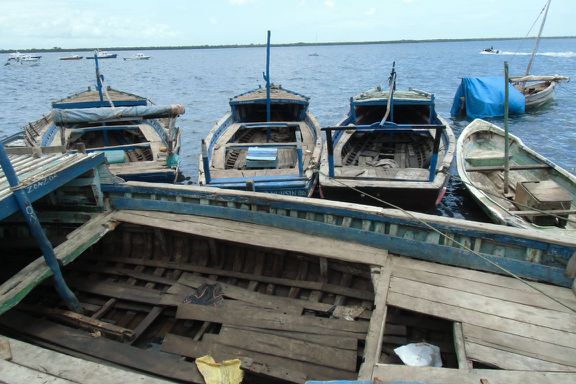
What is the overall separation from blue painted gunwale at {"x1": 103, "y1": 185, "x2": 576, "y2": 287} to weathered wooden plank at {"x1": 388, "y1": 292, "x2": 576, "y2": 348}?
0.82m

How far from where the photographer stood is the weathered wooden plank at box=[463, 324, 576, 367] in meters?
3.48

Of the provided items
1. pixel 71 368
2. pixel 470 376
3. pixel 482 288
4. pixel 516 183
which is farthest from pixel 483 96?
pixel 71 368

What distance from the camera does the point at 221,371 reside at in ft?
13.4

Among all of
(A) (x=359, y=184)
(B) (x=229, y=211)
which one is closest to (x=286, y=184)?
(A) (x=359, y=184)

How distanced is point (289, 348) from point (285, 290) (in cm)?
119

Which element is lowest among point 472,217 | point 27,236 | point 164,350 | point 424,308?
point 472,217

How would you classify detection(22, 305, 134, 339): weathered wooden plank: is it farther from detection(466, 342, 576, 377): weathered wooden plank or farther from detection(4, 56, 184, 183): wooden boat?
detection(466, 342, 576, 377): weathered wooden plank

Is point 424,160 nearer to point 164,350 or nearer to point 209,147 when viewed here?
point 209,147

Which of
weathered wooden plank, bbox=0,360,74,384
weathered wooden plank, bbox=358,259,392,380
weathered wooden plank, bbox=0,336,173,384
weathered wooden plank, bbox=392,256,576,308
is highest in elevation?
weathered wooden plank, bbox=392,256,576,308

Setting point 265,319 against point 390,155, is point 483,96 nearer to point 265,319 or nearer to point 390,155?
point 390,155

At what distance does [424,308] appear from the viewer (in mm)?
4121

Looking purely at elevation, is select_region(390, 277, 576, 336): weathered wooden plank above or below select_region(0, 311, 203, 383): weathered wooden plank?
above

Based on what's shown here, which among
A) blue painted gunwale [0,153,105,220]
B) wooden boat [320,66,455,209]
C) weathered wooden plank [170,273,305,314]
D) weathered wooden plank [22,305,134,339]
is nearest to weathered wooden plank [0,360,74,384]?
weathered wooden plank [22,305,134,339]

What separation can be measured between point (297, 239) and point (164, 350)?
7.28 feet
